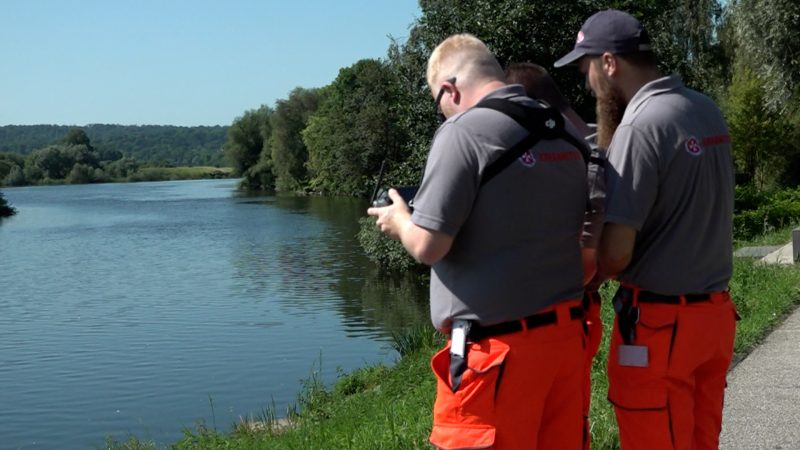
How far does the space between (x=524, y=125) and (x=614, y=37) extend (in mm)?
533

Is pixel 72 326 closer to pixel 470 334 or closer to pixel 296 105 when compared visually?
pixel 470 334

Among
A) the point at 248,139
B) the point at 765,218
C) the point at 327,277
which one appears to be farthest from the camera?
the point at 248,139

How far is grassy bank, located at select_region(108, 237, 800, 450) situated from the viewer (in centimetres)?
579

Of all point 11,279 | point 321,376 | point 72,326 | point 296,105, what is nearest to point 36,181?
point 296,105

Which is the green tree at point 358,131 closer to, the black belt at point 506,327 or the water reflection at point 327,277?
the water reflection at point 327,277

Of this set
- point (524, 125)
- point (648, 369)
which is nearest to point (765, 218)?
point (648, 369)

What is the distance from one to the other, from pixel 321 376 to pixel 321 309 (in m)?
9.34

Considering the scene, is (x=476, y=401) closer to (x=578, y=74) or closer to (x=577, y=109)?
(x=578, y=74)

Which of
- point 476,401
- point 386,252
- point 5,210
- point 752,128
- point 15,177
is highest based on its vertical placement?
point 752,128

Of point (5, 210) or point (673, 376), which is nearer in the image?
point (673, 376)

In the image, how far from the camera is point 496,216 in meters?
2.95

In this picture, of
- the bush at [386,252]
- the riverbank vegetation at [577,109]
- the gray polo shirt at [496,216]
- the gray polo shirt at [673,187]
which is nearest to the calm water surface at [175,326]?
the bush at [386,252]

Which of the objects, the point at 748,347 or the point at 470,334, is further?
the point at 748,347

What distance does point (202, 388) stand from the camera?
51.9ft
